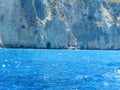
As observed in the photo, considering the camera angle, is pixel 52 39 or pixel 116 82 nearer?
pixel 116 82

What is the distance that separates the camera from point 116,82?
4400 cm

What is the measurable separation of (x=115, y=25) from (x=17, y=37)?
2416 inches

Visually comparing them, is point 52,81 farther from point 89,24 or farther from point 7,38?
point 89,24

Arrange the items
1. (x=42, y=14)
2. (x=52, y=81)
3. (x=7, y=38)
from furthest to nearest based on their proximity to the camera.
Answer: (x=42, y=14)
(x=7, y=38)
(x=52, y=81)

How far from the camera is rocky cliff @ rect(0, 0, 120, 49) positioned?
146m

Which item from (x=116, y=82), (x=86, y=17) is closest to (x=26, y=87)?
(x=116, y=82)

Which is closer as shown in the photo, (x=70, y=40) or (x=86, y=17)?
(x=70, y=40)

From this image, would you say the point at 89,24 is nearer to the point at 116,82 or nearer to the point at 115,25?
the point at 115,25

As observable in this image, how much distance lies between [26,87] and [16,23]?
11185 cm

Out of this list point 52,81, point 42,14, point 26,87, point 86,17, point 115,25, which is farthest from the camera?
point 115,25

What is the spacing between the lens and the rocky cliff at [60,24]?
14650 cm

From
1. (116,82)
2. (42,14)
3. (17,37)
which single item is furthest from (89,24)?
(116,82)

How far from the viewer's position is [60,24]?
16212 cm

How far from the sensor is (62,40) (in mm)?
161625
